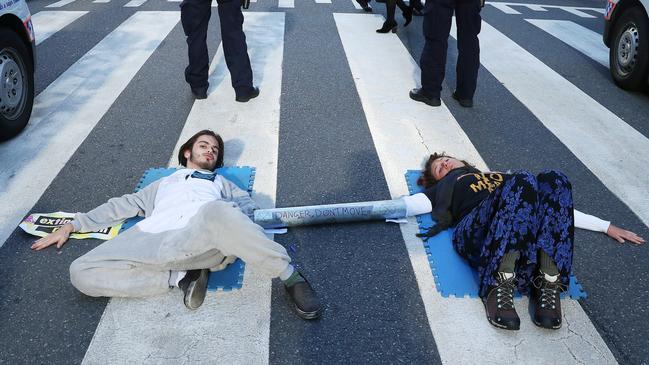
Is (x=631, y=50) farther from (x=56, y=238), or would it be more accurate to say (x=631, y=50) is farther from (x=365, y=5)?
(x=56, y=238)

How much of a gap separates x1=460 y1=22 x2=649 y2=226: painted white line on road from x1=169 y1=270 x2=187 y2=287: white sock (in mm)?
2907

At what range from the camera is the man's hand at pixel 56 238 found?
2990 millimetres

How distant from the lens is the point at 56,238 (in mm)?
3008

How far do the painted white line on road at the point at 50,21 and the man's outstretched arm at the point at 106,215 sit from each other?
4.35 meters

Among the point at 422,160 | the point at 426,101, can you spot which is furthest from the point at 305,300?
the point at 426,101

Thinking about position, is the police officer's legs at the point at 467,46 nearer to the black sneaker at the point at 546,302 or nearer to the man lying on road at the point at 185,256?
the black sneaker at the point at 546,302

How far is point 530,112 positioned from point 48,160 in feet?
13.6

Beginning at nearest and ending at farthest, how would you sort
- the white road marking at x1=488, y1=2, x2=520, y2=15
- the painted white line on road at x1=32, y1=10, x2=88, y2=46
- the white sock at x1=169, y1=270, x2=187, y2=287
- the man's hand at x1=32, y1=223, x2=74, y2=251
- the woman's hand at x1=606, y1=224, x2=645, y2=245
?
the white sock at x1=169, y1=270, x2=187, y2=287
the man's hand at x1=32, y1=223, x2=74, y2=251
the woman's hand at x1=606, y1=224, x2=645, y2=245
the painted white line on road at x1=32, y1=10, x2=88, y2=46
the white road marking at x1=488, y1=2, x2=520, y2=15

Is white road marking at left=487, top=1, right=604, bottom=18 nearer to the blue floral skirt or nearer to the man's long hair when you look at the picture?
the man's long hair

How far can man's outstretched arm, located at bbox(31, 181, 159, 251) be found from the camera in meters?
3.02

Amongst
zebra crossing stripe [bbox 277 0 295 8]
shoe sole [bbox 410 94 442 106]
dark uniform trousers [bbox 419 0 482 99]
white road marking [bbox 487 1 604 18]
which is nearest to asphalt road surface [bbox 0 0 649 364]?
shoe sole [bbox 410 94 442 106]

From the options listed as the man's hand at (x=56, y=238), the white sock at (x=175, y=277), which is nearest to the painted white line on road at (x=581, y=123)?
the white sock at (x=175, y=277)

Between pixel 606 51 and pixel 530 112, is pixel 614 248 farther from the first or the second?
pixel 606 51

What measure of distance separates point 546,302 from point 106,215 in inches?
95.1
